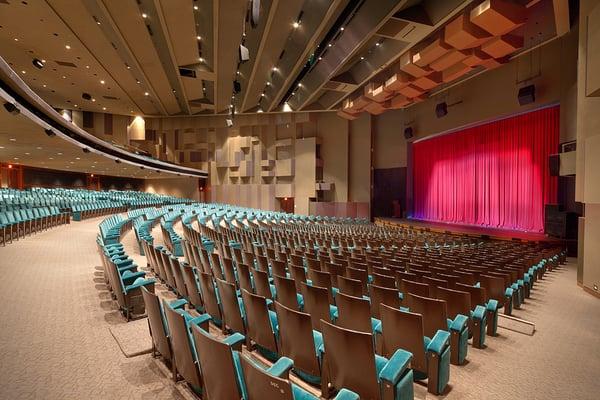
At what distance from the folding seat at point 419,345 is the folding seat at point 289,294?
2.76 feet

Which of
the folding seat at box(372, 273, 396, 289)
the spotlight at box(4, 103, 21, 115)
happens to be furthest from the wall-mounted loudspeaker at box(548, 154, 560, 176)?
the spotlight at box(4, 103, 21, 115)

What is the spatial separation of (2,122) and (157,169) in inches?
412

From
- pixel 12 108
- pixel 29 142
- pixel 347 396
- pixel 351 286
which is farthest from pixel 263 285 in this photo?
pixel 29 142

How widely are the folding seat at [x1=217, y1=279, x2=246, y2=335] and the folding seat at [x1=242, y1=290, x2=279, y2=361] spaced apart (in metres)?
0.08

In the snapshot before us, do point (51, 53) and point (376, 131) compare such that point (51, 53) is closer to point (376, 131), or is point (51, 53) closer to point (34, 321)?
point (34, 321)

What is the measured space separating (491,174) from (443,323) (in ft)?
39.1

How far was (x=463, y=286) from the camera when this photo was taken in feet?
10.7

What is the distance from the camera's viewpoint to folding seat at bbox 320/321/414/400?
1.61 m

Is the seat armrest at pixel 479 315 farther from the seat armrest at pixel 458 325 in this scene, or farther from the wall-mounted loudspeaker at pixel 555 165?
the wall-mounted loudspeaker at pixel 555 165

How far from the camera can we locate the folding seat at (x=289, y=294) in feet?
9.36

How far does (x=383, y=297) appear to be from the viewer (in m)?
2.85

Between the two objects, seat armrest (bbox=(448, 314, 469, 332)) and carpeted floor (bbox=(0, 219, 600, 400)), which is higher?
seat armrest (bbox=(448, 314, 469, 332))

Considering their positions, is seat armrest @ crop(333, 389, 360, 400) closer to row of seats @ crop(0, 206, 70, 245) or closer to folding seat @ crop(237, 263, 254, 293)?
folding seat @ crop(237, 263, 254, 293)

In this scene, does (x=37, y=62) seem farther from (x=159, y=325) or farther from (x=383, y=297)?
(x=383, y=297)
